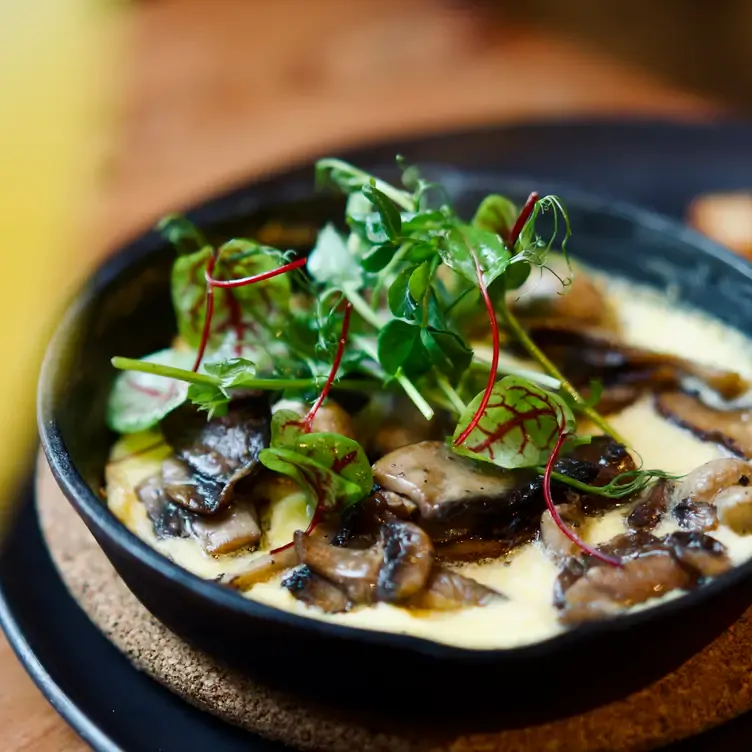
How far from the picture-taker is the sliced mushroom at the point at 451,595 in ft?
4.76

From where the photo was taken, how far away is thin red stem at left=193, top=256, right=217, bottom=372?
1.83 meters

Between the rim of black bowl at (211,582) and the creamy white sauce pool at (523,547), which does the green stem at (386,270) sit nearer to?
the creamy white sauce pool at (523,547)

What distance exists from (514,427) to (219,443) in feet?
1.92

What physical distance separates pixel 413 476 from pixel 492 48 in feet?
10.5

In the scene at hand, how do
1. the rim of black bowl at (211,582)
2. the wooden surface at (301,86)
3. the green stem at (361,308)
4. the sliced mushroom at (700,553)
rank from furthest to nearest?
the wooden surface at (301,86) → the green stem at (361,308) → the sliced mushroom at (700,553) → the rim of black bowl at (211,582)

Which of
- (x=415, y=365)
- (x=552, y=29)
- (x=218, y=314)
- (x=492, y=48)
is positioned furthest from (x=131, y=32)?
(x=415, y=365)

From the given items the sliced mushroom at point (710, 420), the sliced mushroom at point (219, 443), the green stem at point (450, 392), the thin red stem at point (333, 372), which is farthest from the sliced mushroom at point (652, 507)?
the sliced mushroom at point (219, 443)

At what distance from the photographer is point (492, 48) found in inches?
168

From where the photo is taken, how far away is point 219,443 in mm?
1806

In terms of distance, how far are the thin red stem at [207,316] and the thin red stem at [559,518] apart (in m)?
0.71

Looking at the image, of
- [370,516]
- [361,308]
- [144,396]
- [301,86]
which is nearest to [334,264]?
[361,308]

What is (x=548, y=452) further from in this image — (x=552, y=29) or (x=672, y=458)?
(x=552, y=29)

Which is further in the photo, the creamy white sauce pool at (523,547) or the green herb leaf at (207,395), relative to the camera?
the green herb leaf at (207,395)

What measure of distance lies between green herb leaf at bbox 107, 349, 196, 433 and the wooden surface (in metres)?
1.16
